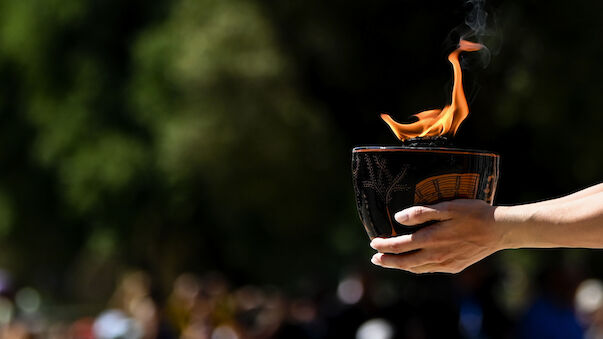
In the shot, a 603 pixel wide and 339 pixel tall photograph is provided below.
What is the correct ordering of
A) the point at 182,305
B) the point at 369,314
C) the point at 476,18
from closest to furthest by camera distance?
the point at 476,18
the point at 369,314
the point at 182,305

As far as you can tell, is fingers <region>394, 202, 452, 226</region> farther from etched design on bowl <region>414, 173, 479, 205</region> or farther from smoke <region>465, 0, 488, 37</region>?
smoke <region>465, 0, 488, 37</region>

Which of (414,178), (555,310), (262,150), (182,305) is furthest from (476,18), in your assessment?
(262,150)

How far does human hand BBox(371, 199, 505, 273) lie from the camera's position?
1909 mm

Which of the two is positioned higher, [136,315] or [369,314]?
[136,315]

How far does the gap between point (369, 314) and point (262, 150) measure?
392cm

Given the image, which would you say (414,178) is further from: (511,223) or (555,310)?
(555,310)

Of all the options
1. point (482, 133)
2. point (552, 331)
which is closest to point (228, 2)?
point (482, 133)

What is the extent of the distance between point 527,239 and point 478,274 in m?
4.68

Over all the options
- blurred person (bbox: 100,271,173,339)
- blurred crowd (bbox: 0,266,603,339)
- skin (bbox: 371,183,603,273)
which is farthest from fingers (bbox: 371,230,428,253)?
blurred person (bbox: 100,271,173,339)

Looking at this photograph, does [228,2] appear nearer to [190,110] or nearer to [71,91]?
[190,110]

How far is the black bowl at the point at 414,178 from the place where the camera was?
77.4 inches

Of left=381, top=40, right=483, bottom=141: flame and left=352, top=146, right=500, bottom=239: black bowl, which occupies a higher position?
left=381, top=40, right=483, bottom=141: flame

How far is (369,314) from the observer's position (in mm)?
6430

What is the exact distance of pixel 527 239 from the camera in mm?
1917
